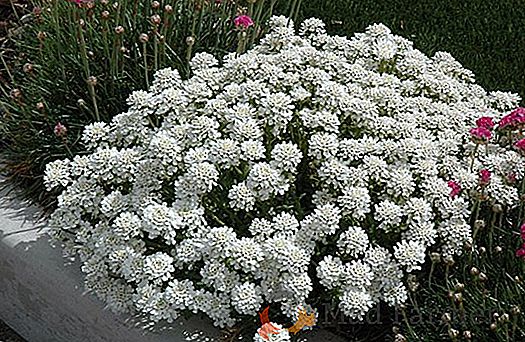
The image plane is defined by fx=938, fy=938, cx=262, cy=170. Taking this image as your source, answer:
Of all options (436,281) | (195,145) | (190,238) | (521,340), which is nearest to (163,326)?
(190,238)

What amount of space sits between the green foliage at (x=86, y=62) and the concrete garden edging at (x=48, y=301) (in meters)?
0.19

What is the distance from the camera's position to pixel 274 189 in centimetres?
262

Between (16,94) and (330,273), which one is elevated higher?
(330,273)

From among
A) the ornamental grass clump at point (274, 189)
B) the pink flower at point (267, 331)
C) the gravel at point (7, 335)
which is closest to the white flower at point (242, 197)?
the ornamental grass clump at point (274, 189)

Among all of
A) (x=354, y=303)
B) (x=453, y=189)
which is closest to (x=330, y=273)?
(x=354, y=303)

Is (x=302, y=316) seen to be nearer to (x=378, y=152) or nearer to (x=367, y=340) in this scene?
(x=367, y=340)

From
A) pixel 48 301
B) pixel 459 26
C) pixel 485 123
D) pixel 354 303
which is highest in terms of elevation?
pixel 485 123

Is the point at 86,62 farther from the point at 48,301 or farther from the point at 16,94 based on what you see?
the point at 48,301

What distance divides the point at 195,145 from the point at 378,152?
54cm

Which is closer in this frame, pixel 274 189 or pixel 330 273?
pixel 330 273

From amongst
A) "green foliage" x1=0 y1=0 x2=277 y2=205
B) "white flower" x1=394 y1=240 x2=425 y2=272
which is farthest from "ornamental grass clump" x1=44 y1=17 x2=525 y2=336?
"green foliage" x1=0 y1=0 x2=277 y2=205

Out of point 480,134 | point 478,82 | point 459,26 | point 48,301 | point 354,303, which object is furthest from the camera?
point 459,26

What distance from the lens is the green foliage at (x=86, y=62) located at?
11.1 feet

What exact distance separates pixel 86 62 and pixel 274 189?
1053mm
